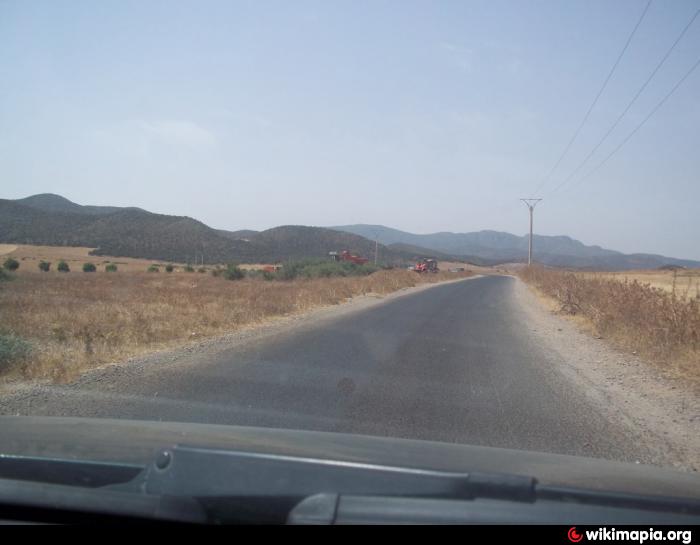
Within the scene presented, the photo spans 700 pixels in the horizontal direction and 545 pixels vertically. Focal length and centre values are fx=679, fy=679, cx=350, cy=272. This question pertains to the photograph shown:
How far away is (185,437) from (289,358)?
7287 millimetres

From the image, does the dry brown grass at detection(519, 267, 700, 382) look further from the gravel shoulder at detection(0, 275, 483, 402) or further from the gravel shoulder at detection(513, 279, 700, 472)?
the gravel shoulder at detection(0, 275, 483, 402)

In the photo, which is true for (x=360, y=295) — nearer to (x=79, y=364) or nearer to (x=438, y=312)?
(x=438, y=312)

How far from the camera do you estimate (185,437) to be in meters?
4.67

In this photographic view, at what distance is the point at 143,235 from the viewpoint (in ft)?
303

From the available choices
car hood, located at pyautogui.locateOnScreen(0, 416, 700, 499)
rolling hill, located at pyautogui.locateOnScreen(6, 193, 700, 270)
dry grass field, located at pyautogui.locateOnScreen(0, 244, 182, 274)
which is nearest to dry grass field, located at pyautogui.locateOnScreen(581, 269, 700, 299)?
car hood, located at pyautogui.locateOnScreen(0, 416, 700, 499)

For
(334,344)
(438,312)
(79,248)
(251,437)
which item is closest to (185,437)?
(251,437)

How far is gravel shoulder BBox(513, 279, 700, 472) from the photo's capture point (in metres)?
7.16

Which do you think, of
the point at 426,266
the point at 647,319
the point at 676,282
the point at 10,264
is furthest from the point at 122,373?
the point at 426,266

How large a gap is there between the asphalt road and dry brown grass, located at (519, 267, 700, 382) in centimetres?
198

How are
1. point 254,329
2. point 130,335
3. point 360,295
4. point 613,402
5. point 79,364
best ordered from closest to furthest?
point 613,402 < point 79,364 < point 130,335 < point 254,329 < point 360,295

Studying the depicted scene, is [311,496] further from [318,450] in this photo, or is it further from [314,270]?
[314,270]

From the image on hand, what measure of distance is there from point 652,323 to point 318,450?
40.0ft

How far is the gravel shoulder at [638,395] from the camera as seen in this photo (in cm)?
716

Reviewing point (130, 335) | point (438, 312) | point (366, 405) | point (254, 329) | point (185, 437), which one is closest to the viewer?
point (185, 437)
